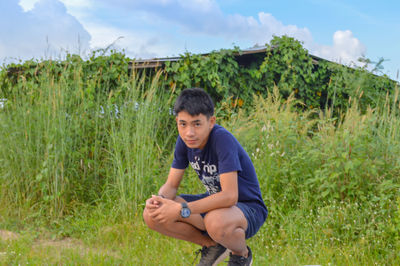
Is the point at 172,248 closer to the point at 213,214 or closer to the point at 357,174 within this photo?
the point at 213,214

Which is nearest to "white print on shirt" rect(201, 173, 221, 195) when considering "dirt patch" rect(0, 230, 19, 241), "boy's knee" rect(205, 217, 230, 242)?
"boy's knee" rect(205, 217, 230, 242)

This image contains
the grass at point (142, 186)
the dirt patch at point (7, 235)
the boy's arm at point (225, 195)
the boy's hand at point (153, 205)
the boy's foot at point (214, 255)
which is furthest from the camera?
the dirt patch at point (7, 235)

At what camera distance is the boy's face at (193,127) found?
8.80ft

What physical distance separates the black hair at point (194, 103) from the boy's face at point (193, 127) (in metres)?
0.03

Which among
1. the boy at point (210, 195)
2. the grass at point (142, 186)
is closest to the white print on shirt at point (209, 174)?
the boy at point (210, 195)

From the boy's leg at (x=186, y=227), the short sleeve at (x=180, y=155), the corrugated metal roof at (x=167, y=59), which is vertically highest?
the corrugated metal roof at (x=167, y=59)

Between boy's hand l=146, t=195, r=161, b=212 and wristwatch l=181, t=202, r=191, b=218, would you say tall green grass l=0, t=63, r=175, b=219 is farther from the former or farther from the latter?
wristwatch l=181, t=202, r=191, b=218

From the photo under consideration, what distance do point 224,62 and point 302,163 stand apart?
11.8 feet

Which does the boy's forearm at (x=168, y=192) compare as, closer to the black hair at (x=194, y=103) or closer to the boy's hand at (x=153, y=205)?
the boy's hand at (x=153, y=205)

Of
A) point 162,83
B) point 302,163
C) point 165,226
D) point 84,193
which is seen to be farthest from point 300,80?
point 165,226

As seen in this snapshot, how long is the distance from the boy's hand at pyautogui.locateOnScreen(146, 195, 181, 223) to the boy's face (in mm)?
446

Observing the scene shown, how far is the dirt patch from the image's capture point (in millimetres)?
4646

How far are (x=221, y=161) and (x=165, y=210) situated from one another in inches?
21.2

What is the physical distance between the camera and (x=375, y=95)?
8.84 metres
